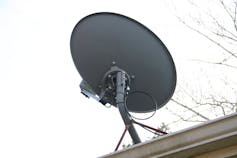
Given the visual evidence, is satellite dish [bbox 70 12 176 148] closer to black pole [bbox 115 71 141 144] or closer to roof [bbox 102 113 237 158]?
black pole [bbox 115 71 141 144]

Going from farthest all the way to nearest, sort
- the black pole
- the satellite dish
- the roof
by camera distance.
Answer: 1. the satellite dish
2. the black pole
3. the roof

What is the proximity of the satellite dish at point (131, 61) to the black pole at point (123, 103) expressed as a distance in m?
0.09

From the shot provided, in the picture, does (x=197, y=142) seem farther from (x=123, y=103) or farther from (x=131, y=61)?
(x=131, y=61)

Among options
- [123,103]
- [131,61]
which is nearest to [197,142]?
[123,103]

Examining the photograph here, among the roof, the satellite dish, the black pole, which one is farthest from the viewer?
the satellite dish

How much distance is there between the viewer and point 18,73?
9.12 metres

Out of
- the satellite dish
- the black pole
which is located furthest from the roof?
the satellite dish

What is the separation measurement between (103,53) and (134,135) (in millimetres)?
825

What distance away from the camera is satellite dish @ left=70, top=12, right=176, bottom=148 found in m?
3.20

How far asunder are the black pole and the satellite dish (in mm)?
94

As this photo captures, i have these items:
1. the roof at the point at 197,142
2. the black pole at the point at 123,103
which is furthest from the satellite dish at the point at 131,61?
the roof at the point at 197,142

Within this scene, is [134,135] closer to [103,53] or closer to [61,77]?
[103,53]

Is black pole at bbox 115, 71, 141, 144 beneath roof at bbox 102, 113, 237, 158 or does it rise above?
above

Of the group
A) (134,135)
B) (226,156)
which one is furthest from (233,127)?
(134,135)
